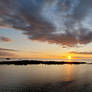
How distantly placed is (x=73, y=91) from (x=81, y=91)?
1728 mm

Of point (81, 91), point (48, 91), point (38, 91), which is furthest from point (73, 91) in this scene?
point (38, 91)

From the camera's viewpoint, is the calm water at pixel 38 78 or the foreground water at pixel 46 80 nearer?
the foreground water at pixel 46 80

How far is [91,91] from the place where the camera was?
870 inches

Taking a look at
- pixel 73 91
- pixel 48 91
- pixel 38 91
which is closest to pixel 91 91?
pixel 73 91

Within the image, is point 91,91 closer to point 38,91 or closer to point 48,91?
point 48,91

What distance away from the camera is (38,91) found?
21.5 m

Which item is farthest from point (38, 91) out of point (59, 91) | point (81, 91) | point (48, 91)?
point (81, 91)

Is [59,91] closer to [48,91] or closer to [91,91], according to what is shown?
[48,91]

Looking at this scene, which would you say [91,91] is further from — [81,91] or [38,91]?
[38,91]

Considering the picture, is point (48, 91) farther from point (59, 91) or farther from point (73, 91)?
point (73, 91)

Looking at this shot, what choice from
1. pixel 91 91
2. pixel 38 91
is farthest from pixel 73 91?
pixel 38 91

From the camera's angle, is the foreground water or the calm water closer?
the foreground water

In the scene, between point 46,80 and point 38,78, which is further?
point 38,78

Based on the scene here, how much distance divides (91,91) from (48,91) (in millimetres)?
9105
